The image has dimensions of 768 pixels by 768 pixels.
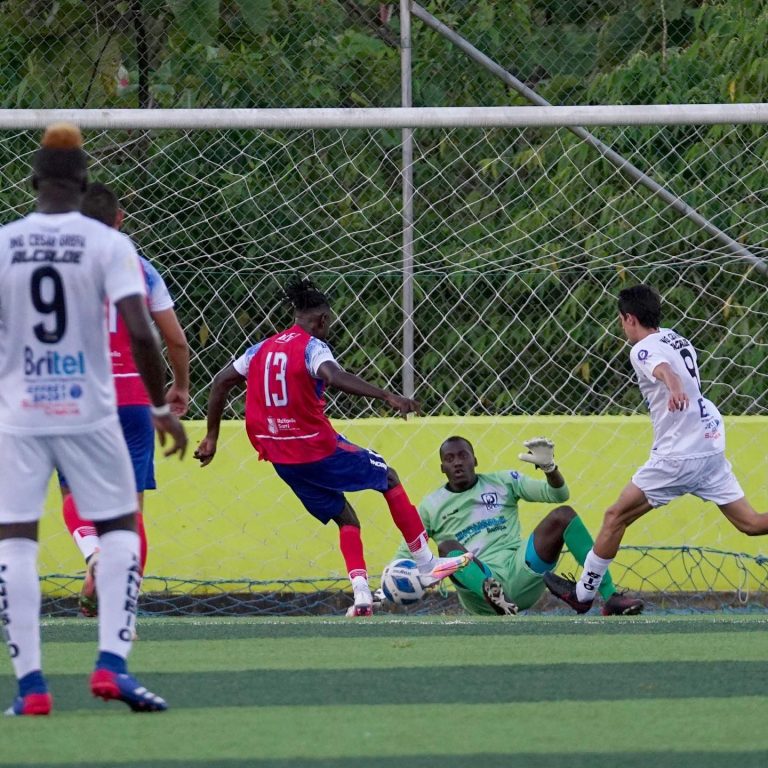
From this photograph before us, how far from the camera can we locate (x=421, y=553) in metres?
9.32

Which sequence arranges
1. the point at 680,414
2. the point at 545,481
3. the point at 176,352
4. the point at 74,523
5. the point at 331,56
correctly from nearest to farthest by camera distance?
A: 1. the point at 176,352
2. the point at 74,523
3. the point at 680,414
4. the point at 545,481
5. the point at 331,56

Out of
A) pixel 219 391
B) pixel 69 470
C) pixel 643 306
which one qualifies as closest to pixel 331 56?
pixel 219 391

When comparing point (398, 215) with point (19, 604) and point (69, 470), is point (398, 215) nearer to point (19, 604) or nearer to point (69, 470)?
point (69, 470)

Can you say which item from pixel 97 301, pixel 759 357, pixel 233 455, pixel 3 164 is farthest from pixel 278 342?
pixel 97 301

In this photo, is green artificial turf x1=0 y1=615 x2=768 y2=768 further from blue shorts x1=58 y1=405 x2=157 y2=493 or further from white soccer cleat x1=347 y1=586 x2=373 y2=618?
white soccer cleat x1=347 y1=586 x2=373 y2=618

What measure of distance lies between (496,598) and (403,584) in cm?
51

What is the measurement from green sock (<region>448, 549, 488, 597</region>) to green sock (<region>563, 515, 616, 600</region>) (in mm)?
499

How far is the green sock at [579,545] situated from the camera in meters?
9.05

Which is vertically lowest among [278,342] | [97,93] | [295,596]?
[295,596]

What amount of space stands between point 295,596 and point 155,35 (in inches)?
151

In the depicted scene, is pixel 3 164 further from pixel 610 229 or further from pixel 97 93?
pixel 610 229

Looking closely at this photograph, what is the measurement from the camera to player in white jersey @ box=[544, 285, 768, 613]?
873 cm

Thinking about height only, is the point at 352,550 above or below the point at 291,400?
below

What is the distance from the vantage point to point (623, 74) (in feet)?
37.2
